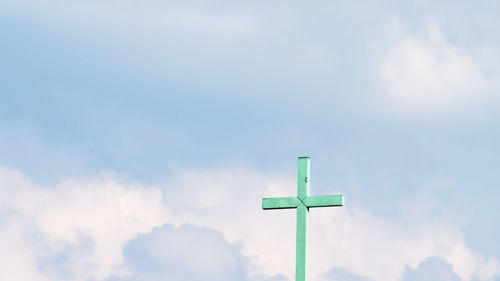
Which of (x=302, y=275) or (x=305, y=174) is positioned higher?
(x=305, y=174)

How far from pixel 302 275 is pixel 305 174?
288 centimetres

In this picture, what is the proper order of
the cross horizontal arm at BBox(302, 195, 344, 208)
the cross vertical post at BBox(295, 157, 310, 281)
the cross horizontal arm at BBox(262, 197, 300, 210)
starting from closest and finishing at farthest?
the cross vertical post at BBox(295, 157, 310, 281) < the cross horizontal arm at BBox(302, 195, 344, 208) < the cross horizontal arm at BBox(262, 197, 300, 210)

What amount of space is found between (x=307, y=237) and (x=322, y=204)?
99 cm

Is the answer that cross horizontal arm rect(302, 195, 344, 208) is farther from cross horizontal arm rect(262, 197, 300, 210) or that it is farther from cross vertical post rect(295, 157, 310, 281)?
cross horizontal arm rect(262, 197, 300, 210)

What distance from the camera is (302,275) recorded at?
1391 inches

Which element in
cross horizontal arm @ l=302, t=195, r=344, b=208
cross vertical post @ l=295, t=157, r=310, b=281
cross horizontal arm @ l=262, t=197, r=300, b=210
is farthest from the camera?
cross horizontal arm @ l=262, t=197, r=300, b=210

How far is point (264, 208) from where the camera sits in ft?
121

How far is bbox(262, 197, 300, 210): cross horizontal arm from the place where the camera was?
3628 cm

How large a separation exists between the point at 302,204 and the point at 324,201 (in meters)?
0.66

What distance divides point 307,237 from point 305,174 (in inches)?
71.1

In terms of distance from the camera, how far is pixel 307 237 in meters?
35.8

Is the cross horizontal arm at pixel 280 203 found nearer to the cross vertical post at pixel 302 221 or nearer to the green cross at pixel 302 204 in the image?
the green cross at pixel 302 204

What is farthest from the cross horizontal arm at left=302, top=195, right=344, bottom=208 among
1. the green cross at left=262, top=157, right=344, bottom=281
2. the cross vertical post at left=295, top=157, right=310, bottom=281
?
the cross vertical post at left=295, top=157, right=310, bottom=281

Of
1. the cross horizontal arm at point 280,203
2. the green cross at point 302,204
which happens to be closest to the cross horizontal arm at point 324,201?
the green cross at point 302,204
